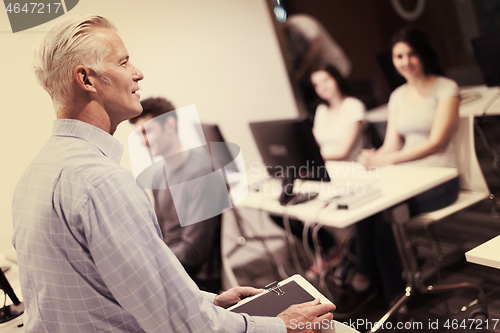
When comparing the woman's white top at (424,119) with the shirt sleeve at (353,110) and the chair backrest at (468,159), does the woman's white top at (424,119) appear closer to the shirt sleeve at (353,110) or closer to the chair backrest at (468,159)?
the chair backrest at (468,159)

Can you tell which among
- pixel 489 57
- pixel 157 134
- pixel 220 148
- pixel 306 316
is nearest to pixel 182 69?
pixel 157 134

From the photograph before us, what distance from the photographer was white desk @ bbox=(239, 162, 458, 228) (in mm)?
1906

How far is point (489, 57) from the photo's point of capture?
249 cm

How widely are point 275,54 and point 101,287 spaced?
2233 millimetres

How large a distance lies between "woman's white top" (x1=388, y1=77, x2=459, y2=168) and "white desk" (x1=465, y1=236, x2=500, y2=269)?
46.5 inches

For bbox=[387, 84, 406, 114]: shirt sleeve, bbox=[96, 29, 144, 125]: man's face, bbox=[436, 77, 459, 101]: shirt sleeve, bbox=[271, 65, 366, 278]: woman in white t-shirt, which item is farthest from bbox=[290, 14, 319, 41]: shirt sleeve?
bbox=[96, 29, 144, 125]: man's face

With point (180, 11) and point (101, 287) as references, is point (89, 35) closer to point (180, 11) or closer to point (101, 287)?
point (101, 287)

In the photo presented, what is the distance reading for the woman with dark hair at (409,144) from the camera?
227 centimetres

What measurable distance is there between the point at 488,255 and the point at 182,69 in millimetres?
1655

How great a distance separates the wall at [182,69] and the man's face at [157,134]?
10 centimetres

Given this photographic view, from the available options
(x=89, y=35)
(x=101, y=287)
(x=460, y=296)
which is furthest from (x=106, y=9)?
(x=460, y=296)

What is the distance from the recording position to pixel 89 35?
103cm

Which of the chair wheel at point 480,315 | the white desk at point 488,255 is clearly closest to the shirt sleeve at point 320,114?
the chair wheel at point 480,315

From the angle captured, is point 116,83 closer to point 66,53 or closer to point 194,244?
point 66,53
